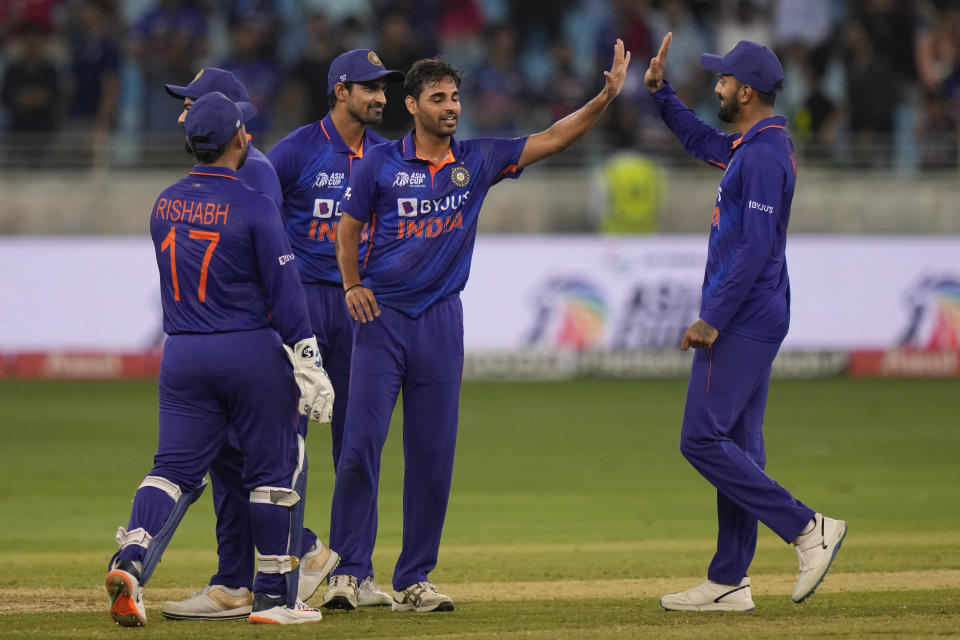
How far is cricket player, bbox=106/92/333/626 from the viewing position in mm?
7148

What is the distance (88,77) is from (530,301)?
704cm

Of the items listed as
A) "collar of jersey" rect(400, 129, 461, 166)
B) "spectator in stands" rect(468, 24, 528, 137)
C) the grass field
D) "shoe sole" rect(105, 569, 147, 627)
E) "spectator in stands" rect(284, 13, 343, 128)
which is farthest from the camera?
"spectator in stands" rect(468, 24, 528, 137)

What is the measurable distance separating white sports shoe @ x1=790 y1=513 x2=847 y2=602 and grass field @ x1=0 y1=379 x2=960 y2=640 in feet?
0.48

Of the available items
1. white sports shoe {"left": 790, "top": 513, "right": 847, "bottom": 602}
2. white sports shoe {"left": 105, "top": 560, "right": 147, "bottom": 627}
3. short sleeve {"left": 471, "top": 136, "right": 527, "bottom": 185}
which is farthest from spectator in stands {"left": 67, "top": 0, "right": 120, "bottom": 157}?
white sports shoe {"left": 790, "top": 513, "right": 847, "bottom": 602}

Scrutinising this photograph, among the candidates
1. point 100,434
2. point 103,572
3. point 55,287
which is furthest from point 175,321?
point 55,287

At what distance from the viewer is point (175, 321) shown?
7234 mm

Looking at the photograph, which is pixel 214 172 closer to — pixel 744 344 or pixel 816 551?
pixel 744 344

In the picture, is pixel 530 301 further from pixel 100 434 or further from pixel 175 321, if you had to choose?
pixel 175 321

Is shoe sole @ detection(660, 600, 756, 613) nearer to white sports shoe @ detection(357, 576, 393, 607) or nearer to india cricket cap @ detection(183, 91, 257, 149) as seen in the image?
white sports shoe @ detection(357, 576, 393, 607)

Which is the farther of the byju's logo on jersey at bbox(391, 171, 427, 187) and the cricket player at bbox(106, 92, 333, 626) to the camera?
the byju's logo on jersey at bbox(391, 171, 427, 187)

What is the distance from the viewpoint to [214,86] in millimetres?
7906

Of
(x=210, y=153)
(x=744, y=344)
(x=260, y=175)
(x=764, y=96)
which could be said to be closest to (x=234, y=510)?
(x=260, y=175)

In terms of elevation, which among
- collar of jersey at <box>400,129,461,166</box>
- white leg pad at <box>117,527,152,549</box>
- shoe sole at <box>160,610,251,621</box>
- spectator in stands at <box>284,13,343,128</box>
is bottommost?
shoe sole at <box>160,610,251,621</box>

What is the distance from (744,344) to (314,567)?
2583mm
